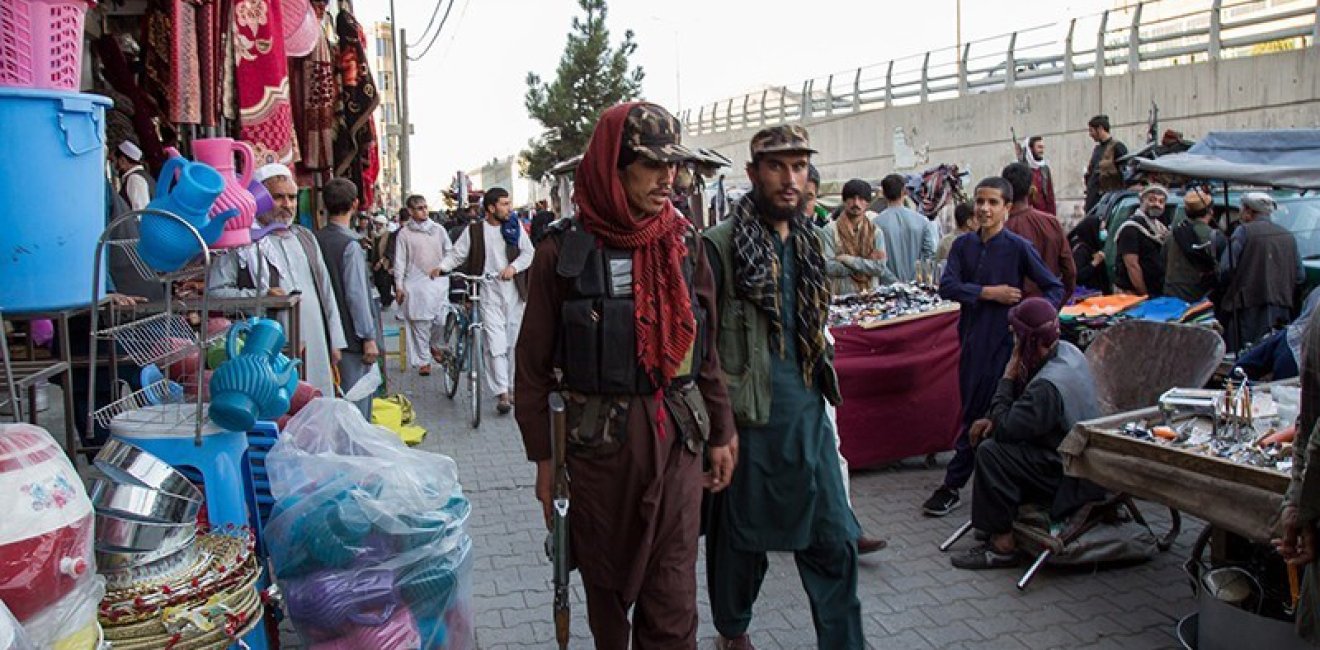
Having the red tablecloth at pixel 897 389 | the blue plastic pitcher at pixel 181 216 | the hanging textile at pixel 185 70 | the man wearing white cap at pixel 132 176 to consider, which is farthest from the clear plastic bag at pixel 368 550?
the red tablecloth at pixel 897 389

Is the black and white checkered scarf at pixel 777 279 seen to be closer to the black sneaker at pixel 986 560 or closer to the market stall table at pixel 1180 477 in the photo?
the market stall table at pixel 1180 477

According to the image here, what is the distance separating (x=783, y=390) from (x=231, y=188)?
241 centimetres

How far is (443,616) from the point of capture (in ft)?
12.3

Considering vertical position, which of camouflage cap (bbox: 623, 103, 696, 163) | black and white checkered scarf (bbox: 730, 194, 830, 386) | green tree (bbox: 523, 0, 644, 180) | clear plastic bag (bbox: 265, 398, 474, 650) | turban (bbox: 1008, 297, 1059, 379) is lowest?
clear plastic bag (bbox: 265, 398, 474, 650)

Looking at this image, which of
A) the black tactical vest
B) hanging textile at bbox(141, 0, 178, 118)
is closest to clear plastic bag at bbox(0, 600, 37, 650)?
the black tactical vest

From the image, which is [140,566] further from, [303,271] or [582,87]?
[582,87]

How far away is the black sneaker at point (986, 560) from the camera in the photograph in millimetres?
5047

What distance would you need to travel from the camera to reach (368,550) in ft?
11.6

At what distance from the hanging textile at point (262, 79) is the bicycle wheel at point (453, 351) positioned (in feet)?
11.5

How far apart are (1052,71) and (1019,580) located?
64.3 feet

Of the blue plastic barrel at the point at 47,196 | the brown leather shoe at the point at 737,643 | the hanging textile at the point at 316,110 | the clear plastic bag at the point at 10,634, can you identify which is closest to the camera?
the clear plastic bag at the point at 10,634

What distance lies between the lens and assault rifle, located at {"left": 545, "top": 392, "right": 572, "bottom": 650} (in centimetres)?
313

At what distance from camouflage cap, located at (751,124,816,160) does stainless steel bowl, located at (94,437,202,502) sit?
2285 mm

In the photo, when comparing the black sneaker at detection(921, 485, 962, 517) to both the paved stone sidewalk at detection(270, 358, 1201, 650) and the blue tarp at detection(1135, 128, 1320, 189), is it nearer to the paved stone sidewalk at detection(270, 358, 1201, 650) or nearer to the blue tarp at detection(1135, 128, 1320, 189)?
the paved stone sidewalk at detection(270, 358, 1201, 650)
